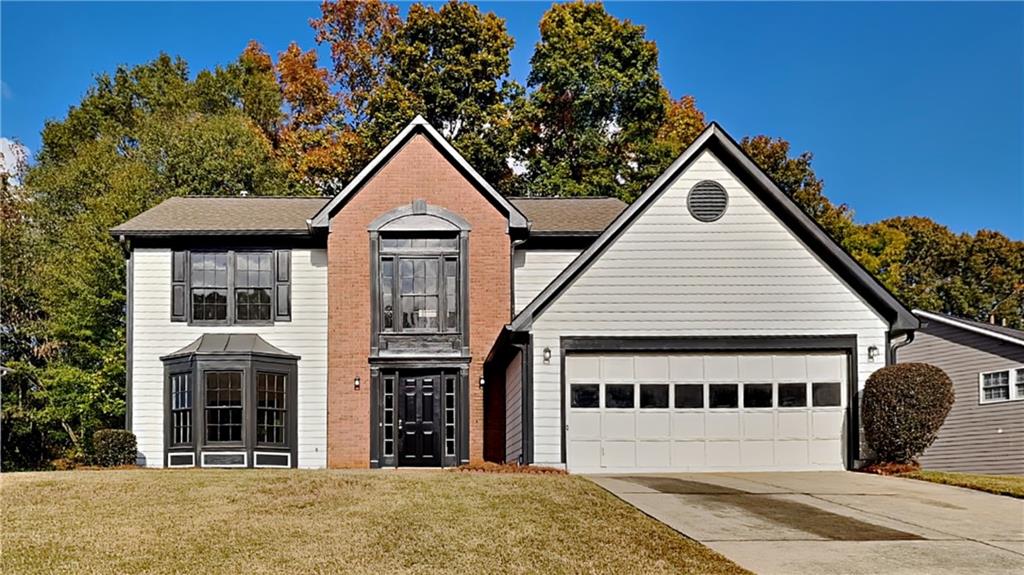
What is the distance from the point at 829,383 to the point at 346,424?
9.80m

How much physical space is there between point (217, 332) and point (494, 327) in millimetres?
5952

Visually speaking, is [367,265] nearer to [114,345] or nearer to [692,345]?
[692,345]

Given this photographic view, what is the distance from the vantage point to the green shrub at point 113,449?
21.0 m

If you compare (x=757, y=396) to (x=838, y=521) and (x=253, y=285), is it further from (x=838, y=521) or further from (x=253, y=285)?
(x=253, y=285)

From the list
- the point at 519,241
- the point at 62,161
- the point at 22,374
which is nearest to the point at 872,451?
the point at 519,241

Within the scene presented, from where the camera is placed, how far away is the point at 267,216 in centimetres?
2366

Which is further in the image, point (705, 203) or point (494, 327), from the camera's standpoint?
point (494, 327)

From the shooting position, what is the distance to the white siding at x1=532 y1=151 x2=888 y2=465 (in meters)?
18.9

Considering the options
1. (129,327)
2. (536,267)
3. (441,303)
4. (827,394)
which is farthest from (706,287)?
(129,327)

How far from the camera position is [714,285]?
1912cm

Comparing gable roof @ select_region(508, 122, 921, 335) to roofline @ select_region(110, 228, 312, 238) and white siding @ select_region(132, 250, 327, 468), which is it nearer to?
white siding @ select_region(132, 250, 327, 468)

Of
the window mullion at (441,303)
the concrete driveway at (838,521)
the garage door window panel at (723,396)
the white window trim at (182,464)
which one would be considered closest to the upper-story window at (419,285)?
the window mullion at (441,303)

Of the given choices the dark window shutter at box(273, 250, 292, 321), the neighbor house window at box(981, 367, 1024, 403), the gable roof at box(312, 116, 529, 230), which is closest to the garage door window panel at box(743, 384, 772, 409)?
the gable roof at box(312, 116, 529, 230)

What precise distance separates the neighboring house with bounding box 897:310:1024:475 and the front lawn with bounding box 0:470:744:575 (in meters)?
13.4
